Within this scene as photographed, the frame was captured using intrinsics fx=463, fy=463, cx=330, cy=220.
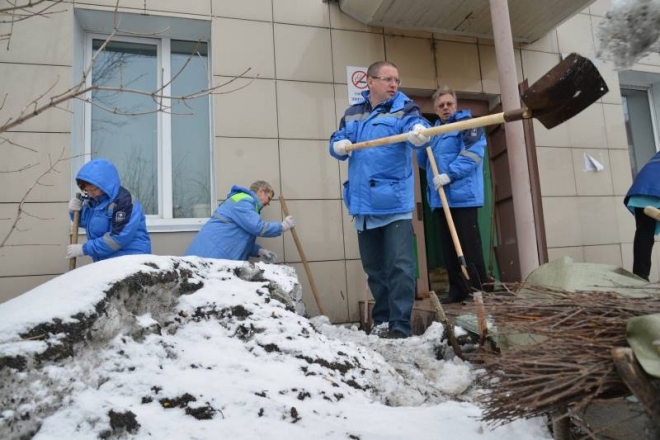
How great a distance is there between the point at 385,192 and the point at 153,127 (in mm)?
2438

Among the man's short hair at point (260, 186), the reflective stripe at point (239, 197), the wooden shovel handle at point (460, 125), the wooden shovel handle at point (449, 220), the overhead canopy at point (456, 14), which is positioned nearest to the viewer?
the wooden shovel handle at point (460, 125)

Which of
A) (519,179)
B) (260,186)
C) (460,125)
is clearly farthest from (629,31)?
(260,186)

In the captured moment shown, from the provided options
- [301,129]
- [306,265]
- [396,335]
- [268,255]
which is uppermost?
[301,129]

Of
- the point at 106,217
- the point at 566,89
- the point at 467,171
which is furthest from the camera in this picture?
the point at 467,171

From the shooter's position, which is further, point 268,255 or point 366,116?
point 268,255

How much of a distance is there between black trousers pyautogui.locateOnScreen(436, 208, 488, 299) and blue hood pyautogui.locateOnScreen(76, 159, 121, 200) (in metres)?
2.64

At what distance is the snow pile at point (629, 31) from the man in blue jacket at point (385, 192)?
1.27m

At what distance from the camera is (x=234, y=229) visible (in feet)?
12.0

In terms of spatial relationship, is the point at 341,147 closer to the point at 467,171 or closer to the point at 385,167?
the point at 385,167

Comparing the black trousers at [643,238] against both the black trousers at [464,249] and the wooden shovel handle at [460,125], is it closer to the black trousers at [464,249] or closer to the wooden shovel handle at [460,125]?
the black trousers at [464,249]

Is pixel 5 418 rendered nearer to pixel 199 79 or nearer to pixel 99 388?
pixel 99 388

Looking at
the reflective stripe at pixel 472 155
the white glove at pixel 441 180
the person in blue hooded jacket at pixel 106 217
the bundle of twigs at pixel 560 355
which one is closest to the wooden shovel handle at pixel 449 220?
the white glove at pixel 441 180

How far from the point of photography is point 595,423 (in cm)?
137

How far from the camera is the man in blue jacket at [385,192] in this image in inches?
118
